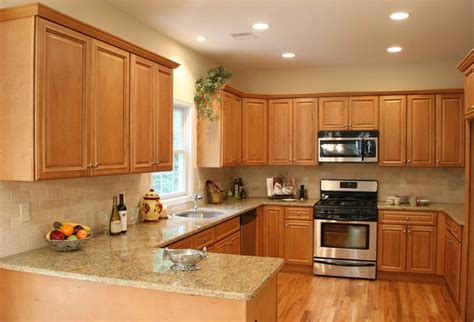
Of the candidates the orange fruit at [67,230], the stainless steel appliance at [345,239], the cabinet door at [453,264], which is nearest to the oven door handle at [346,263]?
the stainless steel appliance at [345,239]

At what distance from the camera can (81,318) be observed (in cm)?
242

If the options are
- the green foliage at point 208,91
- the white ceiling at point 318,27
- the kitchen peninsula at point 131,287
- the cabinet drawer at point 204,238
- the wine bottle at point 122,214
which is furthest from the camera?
the green foliage at point 208,91

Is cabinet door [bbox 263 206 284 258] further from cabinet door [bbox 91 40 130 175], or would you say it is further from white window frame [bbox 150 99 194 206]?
cabinet door [bbox 91 40 130 175]

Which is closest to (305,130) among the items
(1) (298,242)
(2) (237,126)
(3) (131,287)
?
(2) (237,126)

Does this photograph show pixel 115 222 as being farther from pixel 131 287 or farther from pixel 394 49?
pixel 394 49

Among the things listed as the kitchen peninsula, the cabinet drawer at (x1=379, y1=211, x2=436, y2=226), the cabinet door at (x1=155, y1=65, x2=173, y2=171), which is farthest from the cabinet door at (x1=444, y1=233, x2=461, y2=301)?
the cabinet door at (x1=155, y1=65, x2=173, y2=171)

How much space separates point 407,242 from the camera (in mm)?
5230

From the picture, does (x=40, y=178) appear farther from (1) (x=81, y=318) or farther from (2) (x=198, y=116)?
(2) (x=198, y=116)

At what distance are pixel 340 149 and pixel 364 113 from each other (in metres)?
0.57

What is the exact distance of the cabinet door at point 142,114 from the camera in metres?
3.29

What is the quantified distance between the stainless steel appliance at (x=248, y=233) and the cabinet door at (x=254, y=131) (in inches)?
34.5

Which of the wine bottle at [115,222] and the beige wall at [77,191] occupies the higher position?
the beige wall at [77,191]

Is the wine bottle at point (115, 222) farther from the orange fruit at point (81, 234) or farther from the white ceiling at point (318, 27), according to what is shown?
the white ceiling at point (318, 27)

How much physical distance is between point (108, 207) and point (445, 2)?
3216mm
